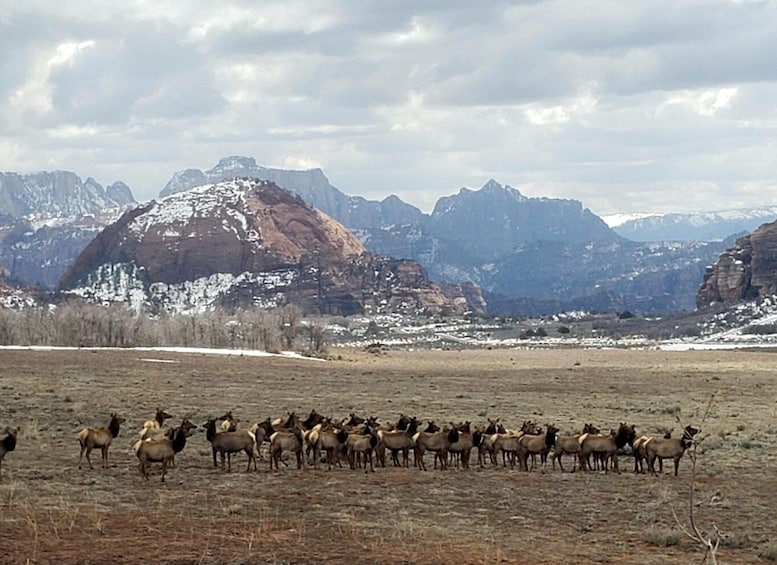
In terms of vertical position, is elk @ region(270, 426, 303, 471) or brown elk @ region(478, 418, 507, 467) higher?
elk @ region(270, 426, 303, 471)

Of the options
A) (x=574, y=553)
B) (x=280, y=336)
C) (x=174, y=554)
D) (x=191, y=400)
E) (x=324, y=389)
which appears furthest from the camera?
(x=280, y=336)

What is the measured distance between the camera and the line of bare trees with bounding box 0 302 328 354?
4584 inches

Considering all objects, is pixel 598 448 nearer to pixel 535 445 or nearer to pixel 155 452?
pixel 535 445

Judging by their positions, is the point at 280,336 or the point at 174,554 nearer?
the point at 174,554

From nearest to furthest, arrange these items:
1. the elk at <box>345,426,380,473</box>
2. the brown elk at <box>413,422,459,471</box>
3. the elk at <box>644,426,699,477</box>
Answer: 1. the elk at <box>345,426,380,473</box>
2. the elk at <box>644,426,699,477</box>
3. the brown elk at <box>413,422,459,471</box>

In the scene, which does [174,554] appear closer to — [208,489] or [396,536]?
[396,536]

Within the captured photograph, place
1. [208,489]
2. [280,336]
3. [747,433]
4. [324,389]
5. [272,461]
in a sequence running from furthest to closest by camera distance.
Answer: [280,336], [324,389], [747,433], [272,461], [208,489]

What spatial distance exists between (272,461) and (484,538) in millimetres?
8158

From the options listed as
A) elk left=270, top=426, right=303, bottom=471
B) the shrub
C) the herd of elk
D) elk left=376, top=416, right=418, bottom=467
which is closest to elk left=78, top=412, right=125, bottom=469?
the herd of elk

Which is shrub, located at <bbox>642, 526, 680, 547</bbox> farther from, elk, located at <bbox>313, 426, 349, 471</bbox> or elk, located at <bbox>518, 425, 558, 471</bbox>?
elk, located at <bbox>313, 426, 349, 471</bbox>

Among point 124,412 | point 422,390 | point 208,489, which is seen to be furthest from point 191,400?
point 208,489

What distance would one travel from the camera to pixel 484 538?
16.8m

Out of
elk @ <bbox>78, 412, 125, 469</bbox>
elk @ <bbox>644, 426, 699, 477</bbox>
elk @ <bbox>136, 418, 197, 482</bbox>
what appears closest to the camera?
elk @ <bbox>136, 418, 197, 482</bbox>

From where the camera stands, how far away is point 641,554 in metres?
16.1
